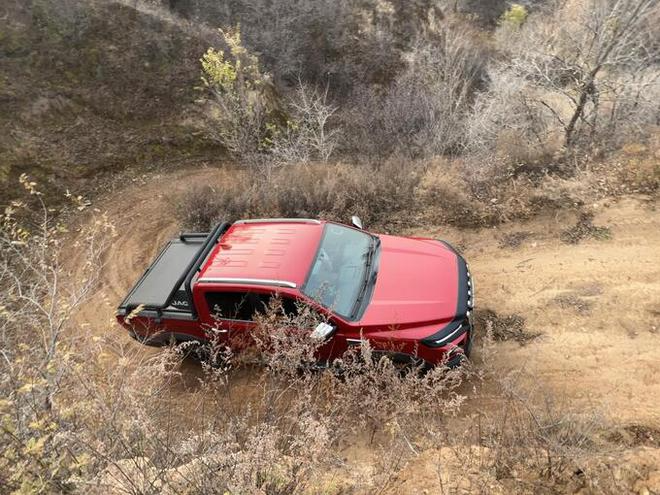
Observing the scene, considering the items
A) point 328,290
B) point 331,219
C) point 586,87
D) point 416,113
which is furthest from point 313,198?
point 586,87

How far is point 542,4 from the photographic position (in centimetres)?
2016

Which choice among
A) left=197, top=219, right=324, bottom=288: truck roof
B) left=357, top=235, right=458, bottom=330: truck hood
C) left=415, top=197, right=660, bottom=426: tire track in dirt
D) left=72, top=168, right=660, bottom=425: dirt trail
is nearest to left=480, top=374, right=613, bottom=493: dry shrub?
left=72, top=168, right=660, bottom=425: dirt trail

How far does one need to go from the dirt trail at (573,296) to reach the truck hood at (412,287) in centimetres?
114

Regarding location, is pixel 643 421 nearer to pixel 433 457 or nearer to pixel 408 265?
pixel 433 457

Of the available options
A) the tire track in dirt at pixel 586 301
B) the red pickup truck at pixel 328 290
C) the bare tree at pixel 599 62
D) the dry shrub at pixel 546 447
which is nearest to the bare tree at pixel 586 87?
the bare tree at pixel 599 62

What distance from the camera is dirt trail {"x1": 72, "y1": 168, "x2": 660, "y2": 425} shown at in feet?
16.9

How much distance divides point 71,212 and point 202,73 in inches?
266

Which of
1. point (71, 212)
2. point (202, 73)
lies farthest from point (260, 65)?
point (71, 212)

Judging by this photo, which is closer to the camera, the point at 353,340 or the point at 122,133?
A: the point at 353,340

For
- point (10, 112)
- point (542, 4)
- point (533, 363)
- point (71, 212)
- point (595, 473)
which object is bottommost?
point (71, 212)

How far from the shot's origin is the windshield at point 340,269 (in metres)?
5.16

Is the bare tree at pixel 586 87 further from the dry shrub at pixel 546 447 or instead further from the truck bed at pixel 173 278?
the truck bed at pixel 173 278

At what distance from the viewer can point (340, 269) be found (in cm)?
554

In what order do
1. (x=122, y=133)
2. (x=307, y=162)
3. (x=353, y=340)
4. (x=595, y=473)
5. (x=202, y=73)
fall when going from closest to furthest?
(x=595, y=473)
(x=353, y=340)
(x=307, y=162)
(x=122, y=133)
(x=202, y=73)
